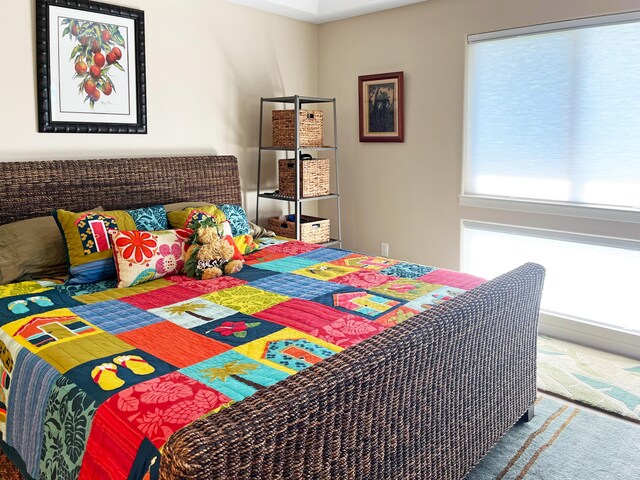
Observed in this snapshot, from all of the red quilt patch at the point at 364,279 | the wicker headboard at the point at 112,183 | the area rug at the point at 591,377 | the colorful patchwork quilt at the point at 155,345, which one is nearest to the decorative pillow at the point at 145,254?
the colorful patchwork quilt at the point at 155,345

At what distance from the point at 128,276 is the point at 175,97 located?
5.49 ft

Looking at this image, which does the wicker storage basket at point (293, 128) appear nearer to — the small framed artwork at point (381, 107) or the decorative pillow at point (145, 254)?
the small framed artwork at point (381, 107)

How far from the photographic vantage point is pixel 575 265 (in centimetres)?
357

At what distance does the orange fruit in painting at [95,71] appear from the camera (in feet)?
11.0

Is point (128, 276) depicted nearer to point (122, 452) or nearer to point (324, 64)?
point (122, 452)

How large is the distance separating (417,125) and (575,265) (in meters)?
1.57

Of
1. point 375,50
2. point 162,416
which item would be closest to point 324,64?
point 375,50

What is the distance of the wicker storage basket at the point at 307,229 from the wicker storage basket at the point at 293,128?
2.05 feet

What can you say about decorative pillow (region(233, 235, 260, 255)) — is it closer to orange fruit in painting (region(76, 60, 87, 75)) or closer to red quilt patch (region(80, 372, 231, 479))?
orange fruit in painting (region(76, 60, 87, 75))

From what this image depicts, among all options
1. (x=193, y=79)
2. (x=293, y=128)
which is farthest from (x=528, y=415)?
(x=193, y=79)

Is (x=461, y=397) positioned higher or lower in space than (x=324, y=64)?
lower

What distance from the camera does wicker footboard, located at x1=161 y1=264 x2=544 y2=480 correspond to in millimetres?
1176

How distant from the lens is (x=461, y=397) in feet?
6.47

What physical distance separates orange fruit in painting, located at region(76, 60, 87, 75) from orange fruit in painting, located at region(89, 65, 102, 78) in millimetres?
40
